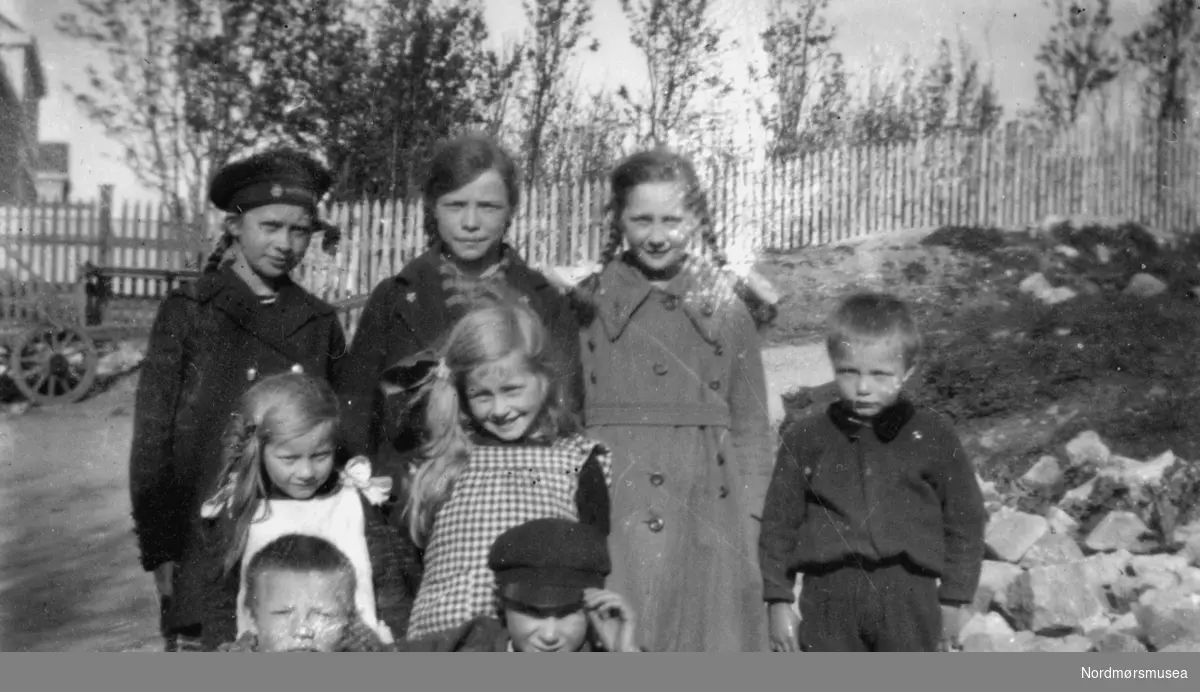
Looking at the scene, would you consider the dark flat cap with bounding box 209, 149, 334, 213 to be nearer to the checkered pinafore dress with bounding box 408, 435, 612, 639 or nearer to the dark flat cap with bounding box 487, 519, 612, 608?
the checkered pinafore dress with bounding box 408, 435, 612, 639

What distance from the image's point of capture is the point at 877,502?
261 cm

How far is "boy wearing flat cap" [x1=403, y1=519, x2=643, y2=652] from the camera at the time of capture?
2352 millimetres

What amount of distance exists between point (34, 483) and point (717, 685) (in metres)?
1.92

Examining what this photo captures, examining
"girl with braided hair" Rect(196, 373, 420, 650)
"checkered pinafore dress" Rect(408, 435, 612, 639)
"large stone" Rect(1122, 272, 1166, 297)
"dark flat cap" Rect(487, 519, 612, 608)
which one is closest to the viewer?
"dark flat cap" Rect(487, 519, 612, 608)

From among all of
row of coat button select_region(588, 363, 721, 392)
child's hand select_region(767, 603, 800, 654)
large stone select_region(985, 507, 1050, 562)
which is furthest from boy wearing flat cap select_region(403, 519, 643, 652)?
large stone select_region(985, 507, 1050, 562)

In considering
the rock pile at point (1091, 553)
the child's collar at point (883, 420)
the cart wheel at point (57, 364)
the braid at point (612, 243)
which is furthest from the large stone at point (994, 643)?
the cart wheel at point (57, 364)

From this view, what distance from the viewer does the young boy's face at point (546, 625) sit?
2381 millimetres

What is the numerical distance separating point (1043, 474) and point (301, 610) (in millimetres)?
2035

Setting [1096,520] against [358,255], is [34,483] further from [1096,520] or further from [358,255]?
[1096,520]

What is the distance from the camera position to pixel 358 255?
9.88 ft

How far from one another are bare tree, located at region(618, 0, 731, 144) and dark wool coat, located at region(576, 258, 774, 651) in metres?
0.45

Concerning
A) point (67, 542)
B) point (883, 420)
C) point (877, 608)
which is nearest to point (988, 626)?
point (877, 608)

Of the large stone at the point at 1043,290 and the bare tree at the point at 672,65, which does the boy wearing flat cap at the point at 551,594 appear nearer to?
the bare tree at the point at 672,65

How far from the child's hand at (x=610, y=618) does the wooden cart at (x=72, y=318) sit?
1.39 meters
